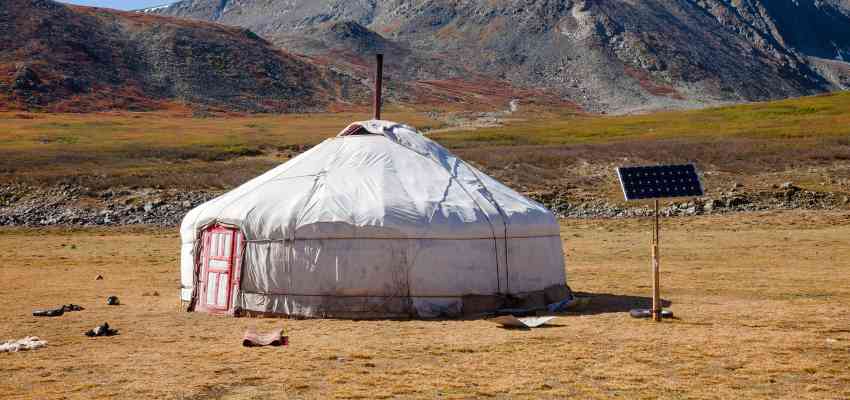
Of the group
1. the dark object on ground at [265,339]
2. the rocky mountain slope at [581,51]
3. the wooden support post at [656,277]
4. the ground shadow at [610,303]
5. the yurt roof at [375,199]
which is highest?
the rocky mountain slope at [581,51]

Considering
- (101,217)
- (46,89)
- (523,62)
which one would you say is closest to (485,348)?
(101,217)

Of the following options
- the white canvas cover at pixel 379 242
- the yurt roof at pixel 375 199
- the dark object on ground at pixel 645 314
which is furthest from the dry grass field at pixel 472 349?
the yurt roof at pixel 375 199

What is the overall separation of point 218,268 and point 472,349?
506 centimetres

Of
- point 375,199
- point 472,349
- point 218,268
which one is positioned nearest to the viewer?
point 472,349

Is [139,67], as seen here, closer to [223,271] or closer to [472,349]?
[223,271]

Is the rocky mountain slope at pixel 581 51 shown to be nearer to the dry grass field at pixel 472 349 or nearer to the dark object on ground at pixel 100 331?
the dry grass field at pixel 472 349

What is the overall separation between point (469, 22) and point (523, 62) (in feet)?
69.0

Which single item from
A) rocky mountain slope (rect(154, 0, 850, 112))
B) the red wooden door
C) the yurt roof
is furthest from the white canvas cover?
rocky mountain slope (rect(154, 0, 850, 112))

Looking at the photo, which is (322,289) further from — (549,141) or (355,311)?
(549,141)

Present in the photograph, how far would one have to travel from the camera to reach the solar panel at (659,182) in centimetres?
1327

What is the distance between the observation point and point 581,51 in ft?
426

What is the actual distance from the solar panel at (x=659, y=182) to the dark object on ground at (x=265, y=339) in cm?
503

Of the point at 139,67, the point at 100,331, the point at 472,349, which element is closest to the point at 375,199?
the point at 472,349

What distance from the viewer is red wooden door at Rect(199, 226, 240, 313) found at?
14305 millimetres
